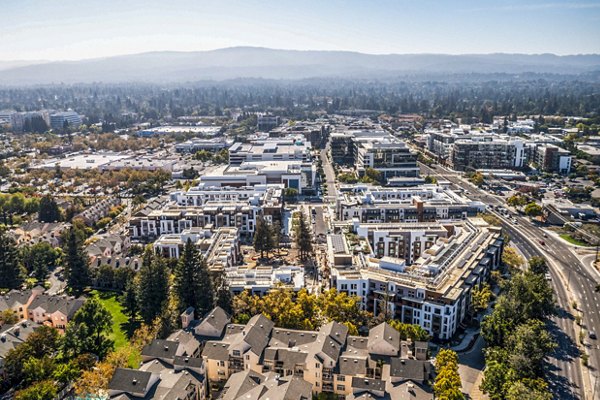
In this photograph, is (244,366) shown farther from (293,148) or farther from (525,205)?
(293,148)

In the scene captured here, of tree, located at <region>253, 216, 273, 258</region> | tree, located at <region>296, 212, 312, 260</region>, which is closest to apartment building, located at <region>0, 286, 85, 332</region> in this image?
tree, located at <region>253, 216, 273, 258</region>

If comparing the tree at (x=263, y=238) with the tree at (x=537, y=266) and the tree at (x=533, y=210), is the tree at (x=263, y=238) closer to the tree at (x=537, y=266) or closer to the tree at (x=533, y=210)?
the tree at (x=537, y=266)

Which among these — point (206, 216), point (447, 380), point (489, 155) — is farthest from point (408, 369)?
point (489, 155)

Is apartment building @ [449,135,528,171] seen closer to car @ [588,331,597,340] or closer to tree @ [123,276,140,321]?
car @ [588,331,597,340]

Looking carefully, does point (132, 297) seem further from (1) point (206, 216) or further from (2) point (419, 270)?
(2) point (419, 270)

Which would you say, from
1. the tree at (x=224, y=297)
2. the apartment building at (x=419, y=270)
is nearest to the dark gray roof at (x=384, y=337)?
the apartment building at (x=419, y=270)

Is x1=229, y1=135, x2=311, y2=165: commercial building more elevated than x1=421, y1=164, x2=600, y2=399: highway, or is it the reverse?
x1=229, y1=135, x2=311, y2=165: commercial building
